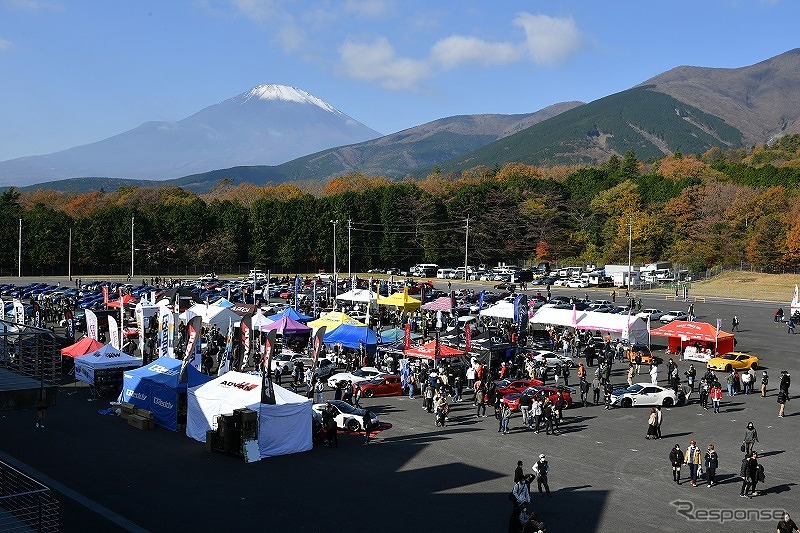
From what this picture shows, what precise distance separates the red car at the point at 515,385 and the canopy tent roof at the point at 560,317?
35.6ft

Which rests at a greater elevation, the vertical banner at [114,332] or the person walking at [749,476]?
the vertical banner at [114,332]

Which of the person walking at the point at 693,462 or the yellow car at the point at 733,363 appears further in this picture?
the yellow car at the point at 733,363

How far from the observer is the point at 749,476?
1758cm

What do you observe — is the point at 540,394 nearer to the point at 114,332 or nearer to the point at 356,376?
the point at 356,376

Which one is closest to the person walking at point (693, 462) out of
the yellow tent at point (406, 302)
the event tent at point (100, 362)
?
the event tent at point (100, 362)

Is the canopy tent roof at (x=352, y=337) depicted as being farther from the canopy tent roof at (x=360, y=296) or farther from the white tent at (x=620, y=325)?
the canopy tent roof at (x=360, y=296)

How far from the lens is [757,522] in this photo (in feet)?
52.5

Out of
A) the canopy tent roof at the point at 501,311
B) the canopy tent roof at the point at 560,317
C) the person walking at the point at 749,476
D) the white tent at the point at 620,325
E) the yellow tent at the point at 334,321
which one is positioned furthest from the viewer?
the canopy tent roof at the point at 501,311

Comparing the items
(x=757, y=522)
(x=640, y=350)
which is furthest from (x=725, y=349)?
(x=757, y=522)

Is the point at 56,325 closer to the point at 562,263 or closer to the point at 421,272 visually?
the point at 421,272

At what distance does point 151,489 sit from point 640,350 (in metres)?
27.0

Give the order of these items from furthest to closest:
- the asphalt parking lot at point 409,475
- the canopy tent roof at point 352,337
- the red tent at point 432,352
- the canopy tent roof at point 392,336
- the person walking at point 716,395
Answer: the canopy tent roof at point 392,336 < the canopy tent roof at point 352,337 < the red tent at point 432,352 < the person walking at point 716,395 < the asphalt parking lot at point 409,475

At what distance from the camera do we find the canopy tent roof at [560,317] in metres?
39.4

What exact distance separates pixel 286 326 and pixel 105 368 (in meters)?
11.8
